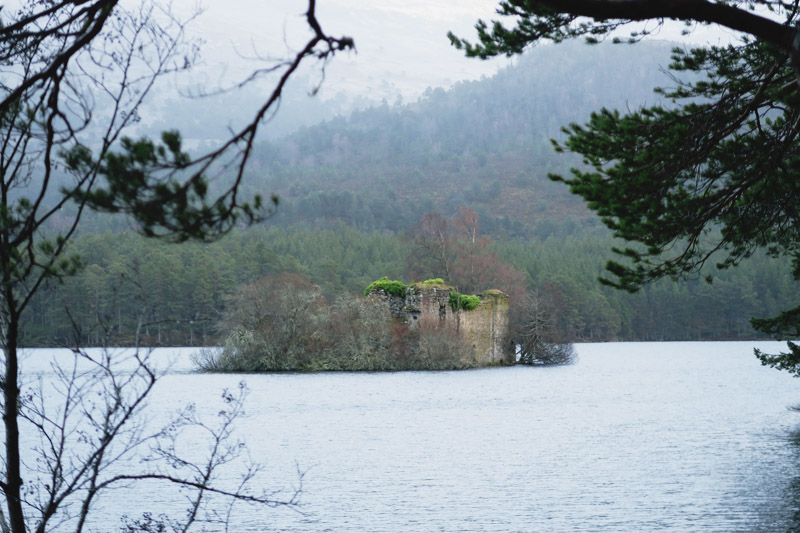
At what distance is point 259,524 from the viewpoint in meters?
12.0

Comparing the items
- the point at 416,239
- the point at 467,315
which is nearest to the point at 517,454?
the point at 467,315

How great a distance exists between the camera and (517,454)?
1747 cm

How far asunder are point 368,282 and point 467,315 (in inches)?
1262

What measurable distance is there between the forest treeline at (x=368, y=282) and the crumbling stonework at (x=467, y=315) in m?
17.7

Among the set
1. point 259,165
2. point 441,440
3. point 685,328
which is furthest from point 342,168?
point 441,440

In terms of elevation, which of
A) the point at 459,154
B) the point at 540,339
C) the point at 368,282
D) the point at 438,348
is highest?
the point at 459,154

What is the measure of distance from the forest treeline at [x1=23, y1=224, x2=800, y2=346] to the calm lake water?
30006 millimetres

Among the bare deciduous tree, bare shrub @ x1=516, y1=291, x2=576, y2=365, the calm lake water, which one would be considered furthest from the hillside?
the bare deciduous tree

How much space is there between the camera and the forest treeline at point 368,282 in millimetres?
63531

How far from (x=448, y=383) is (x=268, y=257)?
131ft

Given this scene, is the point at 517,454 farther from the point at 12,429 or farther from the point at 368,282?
the point at 368,282

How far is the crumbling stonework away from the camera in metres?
38.7

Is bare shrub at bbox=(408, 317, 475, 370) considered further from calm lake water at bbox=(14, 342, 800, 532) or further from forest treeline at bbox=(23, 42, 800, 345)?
forest treeline at bbox=(23, 42, 800, 345)

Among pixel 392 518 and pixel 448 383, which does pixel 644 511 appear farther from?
pixel 448 383
